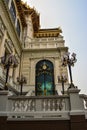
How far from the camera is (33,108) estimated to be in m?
6.71

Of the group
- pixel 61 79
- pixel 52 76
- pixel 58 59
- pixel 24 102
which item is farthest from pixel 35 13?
pixel 24 102

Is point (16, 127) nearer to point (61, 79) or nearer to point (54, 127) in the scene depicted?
point (54, 127)

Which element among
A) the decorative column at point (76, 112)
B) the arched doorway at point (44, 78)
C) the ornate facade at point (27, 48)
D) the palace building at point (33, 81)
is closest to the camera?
the decorative column at point (76, 112)

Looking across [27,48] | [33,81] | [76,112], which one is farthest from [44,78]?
[76,112]

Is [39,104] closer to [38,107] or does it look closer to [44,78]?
[38,107]

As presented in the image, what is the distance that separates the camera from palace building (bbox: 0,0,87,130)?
21.2 feet

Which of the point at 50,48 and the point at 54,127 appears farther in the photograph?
the point at 50,48

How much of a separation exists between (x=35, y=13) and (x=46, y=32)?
3.67 m

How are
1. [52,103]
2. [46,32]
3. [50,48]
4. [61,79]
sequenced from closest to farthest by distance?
1. [52,103]
2. [61,79]
3. [50,48]
4. [46,32]

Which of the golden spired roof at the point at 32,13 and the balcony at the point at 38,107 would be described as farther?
the golden spired roof at the point at 32,13

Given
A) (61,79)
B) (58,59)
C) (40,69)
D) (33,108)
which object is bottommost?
(33,108)

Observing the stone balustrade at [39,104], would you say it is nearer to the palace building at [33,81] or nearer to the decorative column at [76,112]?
the palace building at [33,81]

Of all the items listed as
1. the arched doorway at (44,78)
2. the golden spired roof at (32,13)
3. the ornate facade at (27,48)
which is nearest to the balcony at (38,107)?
the ornate facade at (27,48)

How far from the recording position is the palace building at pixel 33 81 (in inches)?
254
